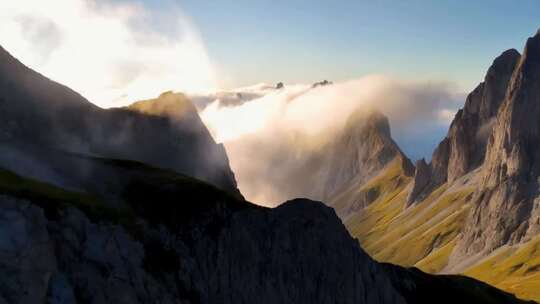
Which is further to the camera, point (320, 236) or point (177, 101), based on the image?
point (177, 101)

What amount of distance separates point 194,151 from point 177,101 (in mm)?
17075

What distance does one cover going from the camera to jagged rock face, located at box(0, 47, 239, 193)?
5037 inches

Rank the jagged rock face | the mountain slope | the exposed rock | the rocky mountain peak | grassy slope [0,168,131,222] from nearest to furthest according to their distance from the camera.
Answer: the exposed rock
the mountain slope
grassy slope [0,168,131,222]
the jagged rock face
the rocky mountain peak

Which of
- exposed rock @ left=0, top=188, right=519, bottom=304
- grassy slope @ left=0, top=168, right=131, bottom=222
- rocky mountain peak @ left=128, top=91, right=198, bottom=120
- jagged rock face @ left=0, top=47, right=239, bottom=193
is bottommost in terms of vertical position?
exposed rock @ left=0, top=188, right=519, bottom=304

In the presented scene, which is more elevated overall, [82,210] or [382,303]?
[82,210]

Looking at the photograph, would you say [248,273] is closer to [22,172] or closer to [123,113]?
[22,172]

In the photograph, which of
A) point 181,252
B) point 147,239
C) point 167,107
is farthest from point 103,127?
point 147,239

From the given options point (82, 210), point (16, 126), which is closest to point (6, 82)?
point (16, 126)

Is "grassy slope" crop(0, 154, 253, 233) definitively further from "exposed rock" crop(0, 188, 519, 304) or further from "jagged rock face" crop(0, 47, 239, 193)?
"jagged rock face" crop(0, 47, 239, 193)

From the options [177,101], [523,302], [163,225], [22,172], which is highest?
[177,101]

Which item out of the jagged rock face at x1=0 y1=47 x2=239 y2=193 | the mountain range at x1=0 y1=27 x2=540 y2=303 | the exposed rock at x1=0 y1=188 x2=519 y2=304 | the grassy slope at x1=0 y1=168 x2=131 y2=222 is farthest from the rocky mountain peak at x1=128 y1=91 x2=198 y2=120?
the grassy slope at x1=0 y1=168 x2=131 y2=222

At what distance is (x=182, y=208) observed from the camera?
87.7 meters

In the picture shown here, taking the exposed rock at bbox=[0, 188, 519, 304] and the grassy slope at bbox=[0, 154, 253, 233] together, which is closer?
the exposed rock at bbox=[0, 188, 519, 304]

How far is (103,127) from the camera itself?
154m
